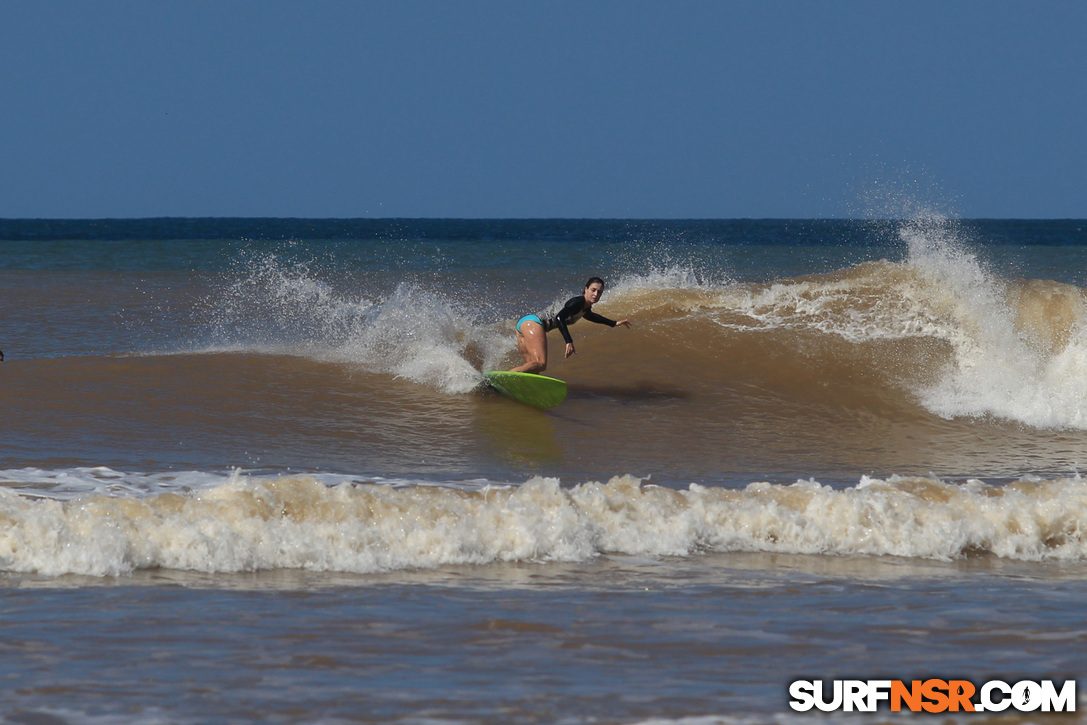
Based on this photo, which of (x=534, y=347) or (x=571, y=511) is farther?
(x=534, y=347)

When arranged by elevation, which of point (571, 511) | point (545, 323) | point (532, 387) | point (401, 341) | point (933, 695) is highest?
point (545, 323)

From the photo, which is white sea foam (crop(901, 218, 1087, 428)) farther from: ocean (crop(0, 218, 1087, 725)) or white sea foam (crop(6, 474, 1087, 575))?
white sea foam (crop(6, 474, 1087, 575))

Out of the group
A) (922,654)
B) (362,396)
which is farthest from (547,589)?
(362,396)

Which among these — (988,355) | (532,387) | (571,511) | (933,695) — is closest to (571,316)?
(532,387)

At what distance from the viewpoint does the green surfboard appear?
36.5 feet

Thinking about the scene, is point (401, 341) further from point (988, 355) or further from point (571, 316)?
point (988, 355)

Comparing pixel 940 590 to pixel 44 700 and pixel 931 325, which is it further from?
pixel 931 325

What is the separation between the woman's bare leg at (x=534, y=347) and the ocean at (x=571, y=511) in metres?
0.45

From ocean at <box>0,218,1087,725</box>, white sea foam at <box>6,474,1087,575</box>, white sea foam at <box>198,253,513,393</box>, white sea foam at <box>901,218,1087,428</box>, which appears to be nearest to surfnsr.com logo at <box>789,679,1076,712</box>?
ocean at <box>0,218,1087,725</box>

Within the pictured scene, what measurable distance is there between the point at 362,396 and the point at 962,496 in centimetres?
625

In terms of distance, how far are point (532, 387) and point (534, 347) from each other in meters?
0.51

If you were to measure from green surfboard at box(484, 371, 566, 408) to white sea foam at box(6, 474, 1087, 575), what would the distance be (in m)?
3.68

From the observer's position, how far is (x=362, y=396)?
451 inches

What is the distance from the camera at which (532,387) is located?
1121cm
